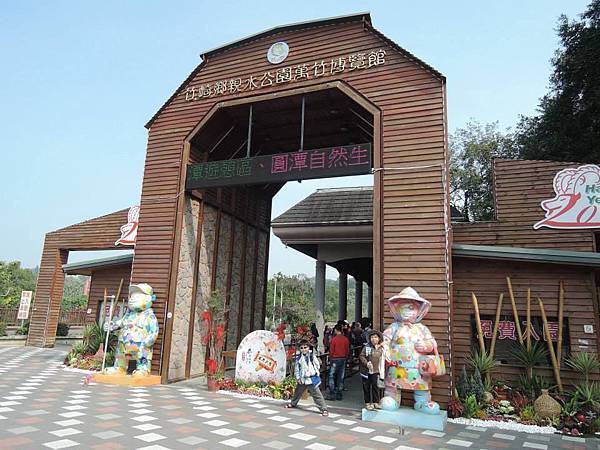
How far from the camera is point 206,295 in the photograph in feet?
36.1

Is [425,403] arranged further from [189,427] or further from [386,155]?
[386,155]

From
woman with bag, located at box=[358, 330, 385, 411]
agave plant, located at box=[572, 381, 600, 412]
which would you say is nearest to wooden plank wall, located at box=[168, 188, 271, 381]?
woman with bag, located at box=[358, 330, 385, 411]

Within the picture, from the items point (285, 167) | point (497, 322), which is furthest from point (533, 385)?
point (285, 167)

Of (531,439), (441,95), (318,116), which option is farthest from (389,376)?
(318,116)

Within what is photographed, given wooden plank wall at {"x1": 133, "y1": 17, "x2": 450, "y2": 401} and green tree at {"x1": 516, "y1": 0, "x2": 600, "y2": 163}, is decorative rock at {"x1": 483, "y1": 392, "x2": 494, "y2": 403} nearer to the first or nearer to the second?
wooden plank wall at {"x1": 133, "y1": 17, "x2": 450, "y2": 401}

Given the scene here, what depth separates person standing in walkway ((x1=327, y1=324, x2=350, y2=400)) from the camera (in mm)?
8555

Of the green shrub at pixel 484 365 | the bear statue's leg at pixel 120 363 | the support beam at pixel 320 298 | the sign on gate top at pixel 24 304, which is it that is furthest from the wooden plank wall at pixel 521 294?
the sign on gate top at pixel 24 304

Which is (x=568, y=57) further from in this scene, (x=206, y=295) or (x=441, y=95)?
(x=206, y=295)

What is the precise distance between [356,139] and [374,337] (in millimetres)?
6704

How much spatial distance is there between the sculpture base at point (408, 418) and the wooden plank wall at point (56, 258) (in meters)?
12.5

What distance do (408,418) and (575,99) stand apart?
17072mm

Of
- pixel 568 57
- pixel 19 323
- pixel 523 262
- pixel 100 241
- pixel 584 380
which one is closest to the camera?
pixel 584 380

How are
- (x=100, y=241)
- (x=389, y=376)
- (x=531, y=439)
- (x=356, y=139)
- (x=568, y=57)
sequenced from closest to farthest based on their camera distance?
(x=531, y=439) < (x=389, y=376) < (x=356, y=139) < (x=100, y=241) < (x=568, y=57)

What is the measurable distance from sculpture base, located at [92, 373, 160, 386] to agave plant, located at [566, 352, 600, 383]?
8.46m
